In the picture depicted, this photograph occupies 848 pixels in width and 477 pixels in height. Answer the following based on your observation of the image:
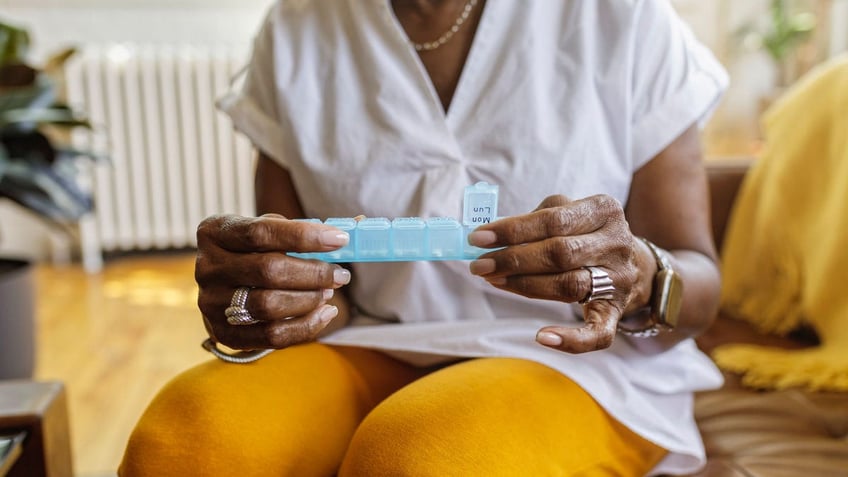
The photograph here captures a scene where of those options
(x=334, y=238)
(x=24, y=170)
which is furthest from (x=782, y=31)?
(x=334, y=238)

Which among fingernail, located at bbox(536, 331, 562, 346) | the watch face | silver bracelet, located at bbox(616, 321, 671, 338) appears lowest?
silver bracelet, located at bbox(616, 321, 671, 338)

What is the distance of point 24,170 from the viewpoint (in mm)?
1806

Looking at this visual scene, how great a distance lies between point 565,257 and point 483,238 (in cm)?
6

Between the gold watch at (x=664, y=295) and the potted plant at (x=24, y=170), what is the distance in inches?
61.9

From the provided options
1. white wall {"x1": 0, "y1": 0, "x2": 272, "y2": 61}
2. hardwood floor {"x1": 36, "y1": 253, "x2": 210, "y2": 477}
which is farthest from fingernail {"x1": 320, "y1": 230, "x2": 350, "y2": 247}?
white wall {"x1": 0, "y1": 0, "x2": 272, "y2": 61}

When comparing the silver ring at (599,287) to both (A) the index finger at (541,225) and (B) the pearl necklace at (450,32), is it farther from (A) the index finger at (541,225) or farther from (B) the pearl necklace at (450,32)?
(B) the pearl necklace at (450,32)

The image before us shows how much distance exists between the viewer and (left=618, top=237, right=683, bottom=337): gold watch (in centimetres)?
66

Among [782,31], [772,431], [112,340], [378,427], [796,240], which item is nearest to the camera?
[378,427]

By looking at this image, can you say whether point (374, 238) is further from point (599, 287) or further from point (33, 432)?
point (33, 432)

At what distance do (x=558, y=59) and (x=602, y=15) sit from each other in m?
0.06

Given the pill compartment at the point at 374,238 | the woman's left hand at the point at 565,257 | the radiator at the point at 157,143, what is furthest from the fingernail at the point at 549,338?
the radiator at the point at 157,143

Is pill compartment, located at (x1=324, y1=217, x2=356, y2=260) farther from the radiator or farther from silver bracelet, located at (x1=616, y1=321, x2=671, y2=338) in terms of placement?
the radiator

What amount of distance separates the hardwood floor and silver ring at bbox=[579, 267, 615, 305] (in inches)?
48.2

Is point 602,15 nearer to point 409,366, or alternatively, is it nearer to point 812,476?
point 409,366
